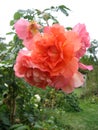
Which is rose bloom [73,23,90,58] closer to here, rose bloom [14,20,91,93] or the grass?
rose bloom [14,20,91,93]

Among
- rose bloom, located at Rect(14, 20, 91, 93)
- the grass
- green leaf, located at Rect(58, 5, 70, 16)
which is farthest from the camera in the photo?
the grass

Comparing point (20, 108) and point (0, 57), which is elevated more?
point (0, 57)

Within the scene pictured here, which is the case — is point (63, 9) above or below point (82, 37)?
above

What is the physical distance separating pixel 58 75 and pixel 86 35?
4.8 inches

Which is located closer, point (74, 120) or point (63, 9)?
point (63, 9)

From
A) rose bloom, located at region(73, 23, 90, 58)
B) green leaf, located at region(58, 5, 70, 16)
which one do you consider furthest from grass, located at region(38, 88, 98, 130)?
rose bloom, located at region(73, 23, 90, 58)

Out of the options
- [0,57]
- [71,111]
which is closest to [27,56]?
[0,57]

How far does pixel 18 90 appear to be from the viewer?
1.43 metres

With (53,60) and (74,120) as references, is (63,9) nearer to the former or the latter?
(53,60)

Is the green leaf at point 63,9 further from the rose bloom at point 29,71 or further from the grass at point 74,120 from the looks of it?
the grass at point 74,120

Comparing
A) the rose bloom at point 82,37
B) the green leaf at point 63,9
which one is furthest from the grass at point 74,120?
the rose bloom at point 82,37

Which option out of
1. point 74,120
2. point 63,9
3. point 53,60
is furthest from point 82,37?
point 74,120

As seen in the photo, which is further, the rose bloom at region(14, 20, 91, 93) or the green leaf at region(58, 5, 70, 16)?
the green leaf at region(58, 5, 70, 16)

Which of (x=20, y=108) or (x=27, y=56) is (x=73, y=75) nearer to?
(x=27, y=56)
